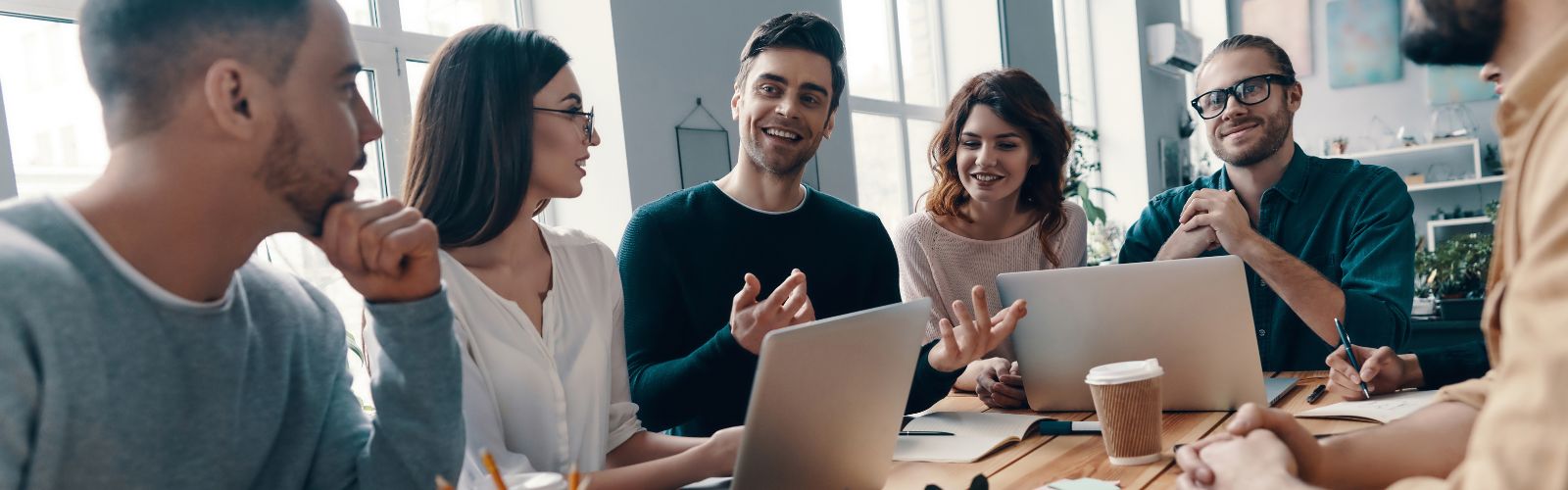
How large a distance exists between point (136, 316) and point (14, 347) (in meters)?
0.10

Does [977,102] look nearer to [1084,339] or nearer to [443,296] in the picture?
[1084,339]

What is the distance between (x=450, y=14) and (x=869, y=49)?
2.53 meters

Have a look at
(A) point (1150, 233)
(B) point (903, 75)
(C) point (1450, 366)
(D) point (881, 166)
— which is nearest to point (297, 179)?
(C) point (1450, 366)

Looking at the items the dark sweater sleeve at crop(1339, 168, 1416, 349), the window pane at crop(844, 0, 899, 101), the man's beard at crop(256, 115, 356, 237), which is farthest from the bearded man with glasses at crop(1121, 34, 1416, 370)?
the window pane at crop(844, 0, 899, 101)

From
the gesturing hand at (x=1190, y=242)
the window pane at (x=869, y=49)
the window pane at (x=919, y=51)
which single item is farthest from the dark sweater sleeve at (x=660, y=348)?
the window pane at (x=919, y=51)

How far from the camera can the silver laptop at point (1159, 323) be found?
162 centimetres

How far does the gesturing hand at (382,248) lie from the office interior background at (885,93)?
0.31 metres

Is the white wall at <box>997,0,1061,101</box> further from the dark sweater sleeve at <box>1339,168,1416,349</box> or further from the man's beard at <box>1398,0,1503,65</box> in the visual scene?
the man's beard at <box>1398,0,1503,65</box>

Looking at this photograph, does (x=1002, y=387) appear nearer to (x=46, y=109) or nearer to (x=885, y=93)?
(x=46, y=109)

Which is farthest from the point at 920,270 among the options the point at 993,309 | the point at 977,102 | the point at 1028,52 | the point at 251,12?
the point at 1028,52

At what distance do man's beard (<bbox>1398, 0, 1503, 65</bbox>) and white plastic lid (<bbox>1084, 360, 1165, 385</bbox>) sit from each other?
1.97 ft

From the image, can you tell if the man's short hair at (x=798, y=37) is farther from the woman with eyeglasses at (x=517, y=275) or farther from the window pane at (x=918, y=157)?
the window pane at (x=918, y=157)

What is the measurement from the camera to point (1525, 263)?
0.66m

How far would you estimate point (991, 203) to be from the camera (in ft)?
8.64
